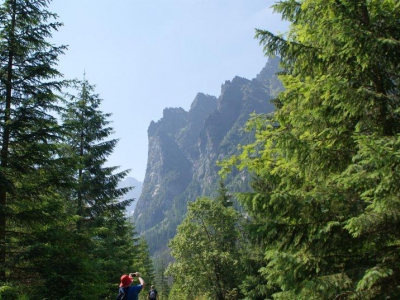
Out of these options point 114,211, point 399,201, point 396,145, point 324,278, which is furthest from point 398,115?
point 114,211

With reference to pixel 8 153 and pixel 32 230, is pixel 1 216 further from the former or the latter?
pixel 8 153

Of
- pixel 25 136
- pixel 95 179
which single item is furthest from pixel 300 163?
pixel 95 179

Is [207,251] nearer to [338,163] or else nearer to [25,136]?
[25,136]

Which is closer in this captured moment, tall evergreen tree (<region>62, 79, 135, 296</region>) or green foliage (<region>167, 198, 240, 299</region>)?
tall evergreen tree (<region>62, 79, 135, 296</region>)

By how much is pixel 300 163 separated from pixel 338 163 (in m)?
0.71

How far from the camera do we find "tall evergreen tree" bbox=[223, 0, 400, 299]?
16.3 ft

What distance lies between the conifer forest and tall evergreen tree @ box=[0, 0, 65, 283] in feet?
0.13

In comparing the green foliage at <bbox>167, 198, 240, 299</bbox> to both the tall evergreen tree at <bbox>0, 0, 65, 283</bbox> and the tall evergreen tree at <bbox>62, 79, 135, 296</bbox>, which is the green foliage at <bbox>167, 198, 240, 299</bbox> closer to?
the tall evergreen tree at <bbox>62, 79, 135, 296</bbox>

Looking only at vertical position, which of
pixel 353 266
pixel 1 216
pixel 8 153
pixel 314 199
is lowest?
pixel 353 266

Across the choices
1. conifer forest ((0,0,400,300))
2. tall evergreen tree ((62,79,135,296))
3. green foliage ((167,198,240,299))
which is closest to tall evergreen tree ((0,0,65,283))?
conifer forest ((0,0,400,300))

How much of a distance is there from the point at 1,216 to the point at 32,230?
108 cm

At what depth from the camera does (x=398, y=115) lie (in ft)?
18.3

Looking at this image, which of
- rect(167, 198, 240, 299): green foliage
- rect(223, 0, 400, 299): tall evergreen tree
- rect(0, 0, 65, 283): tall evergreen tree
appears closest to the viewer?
rect(223, 0, 400, 299): tall evergreen tree

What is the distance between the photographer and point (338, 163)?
19.3 ft
